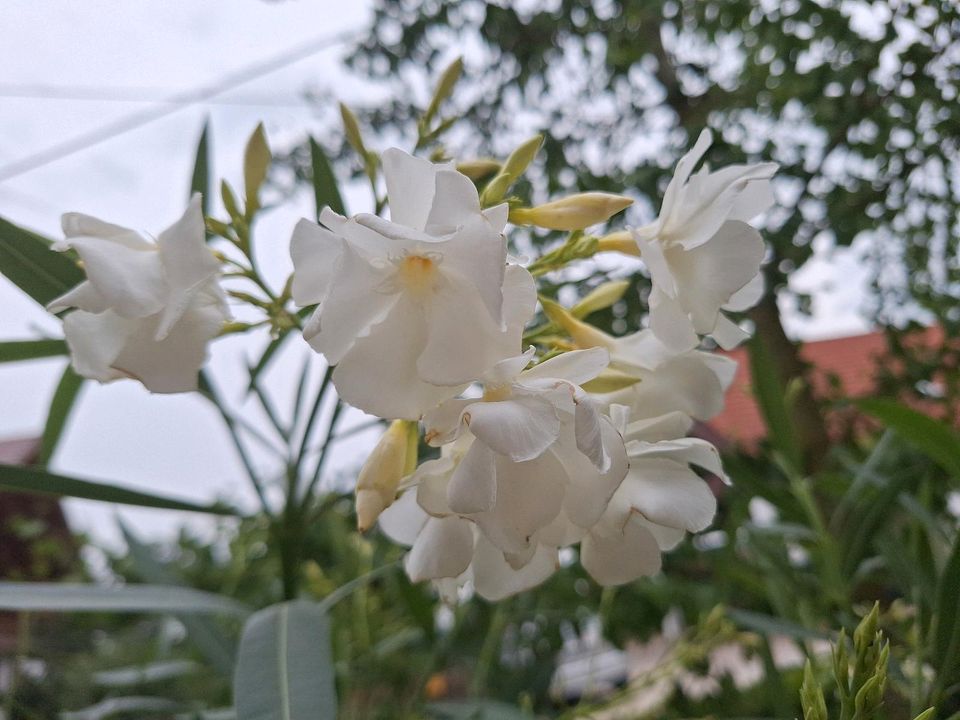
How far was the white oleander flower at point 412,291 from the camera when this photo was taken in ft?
1.23

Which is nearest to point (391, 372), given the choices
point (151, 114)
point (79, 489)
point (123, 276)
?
point (123, 276)

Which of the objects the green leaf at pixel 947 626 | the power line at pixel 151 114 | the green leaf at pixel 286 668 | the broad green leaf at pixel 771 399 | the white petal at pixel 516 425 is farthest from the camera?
the power line at pixel 151 114

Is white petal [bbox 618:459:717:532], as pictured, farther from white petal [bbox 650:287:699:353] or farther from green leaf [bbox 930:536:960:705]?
green leaf [bbox 930:536:960:705]

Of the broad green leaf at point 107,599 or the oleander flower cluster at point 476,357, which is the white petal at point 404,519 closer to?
the oleander flower cluster at point 476,357

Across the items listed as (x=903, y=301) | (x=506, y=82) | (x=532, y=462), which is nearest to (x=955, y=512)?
(x=903, y=301)

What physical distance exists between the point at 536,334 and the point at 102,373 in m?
0.29

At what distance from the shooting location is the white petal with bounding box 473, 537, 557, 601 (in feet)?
1.55

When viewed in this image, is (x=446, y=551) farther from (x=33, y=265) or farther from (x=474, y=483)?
(x=33, y=265)

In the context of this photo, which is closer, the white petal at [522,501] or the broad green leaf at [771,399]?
the white petal at [522,501]

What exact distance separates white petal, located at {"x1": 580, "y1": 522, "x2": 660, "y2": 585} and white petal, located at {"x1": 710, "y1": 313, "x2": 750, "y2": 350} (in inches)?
5.8

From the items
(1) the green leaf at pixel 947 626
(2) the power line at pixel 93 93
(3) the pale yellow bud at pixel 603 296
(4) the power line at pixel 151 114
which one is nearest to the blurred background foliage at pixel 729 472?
(1) the green leaf at pixel 947 626

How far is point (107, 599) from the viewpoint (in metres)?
0.71

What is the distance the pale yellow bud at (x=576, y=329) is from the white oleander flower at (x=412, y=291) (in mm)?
139

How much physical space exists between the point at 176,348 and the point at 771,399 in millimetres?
690
